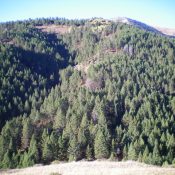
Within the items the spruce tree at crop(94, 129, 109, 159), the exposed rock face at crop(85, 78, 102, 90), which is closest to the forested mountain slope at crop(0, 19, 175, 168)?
the spruce tree at crop(94, 129, 109, 159)

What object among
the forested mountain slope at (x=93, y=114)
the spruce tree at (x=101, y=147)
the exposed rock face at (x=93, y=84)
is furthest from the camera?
the exposed rock face at (x=93, y=84)

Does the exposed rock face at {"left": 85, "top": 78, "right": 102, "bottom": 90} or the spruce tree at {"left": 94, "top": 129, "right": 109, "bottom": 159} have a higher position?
the exposed rock face at {"left": 85, "top": 78, "right": 102, "bottom": 90}

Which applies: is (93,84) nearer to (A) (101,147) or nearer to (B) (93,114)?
(B) (93,114)

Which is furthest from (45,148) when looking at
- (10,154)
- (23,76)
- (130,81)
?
(23,76)

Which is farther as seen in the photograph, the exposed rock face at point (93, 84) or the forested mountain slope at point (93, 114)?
the exposed rock face at point (93, 84)

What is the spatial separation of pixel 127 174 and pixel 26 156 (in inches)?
1924

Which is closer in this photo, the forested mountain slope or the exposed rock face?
the forested mountain slope

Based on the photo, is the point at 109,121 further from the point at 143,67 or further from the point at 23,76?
the point at 23,76

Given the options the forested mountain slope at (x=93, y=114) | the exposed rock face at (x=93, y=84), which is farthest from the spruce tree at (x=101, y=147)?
the exposed rock face at (x=93, y=84)

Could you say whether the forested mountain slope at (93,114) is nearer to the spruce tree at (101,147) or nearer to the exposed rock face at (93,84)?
the spruce tree at (101,147)

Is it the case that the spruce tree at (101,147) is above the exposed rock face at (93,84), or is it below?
below

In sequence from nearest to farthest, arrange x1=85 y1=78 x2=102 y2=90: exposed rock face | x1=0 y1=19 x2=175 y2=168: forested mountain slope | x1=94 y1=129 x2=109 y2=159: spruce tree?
x1=94 y1=129 x2=109 y2=159: spruce tree < x1=0 y1=19 x2=175 y2=168: forested mountain slope < x1=85 y1=78 x2=102 y2=90: exposed rock face

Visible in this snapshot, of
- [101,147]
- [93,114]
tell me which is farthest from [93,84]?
[101,147]

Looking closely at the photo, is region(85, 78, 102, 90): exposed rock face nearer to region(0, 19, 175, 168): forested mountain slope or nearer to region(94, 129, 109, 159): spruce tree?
region(0, 19, 175, 168): forested mountain slope
